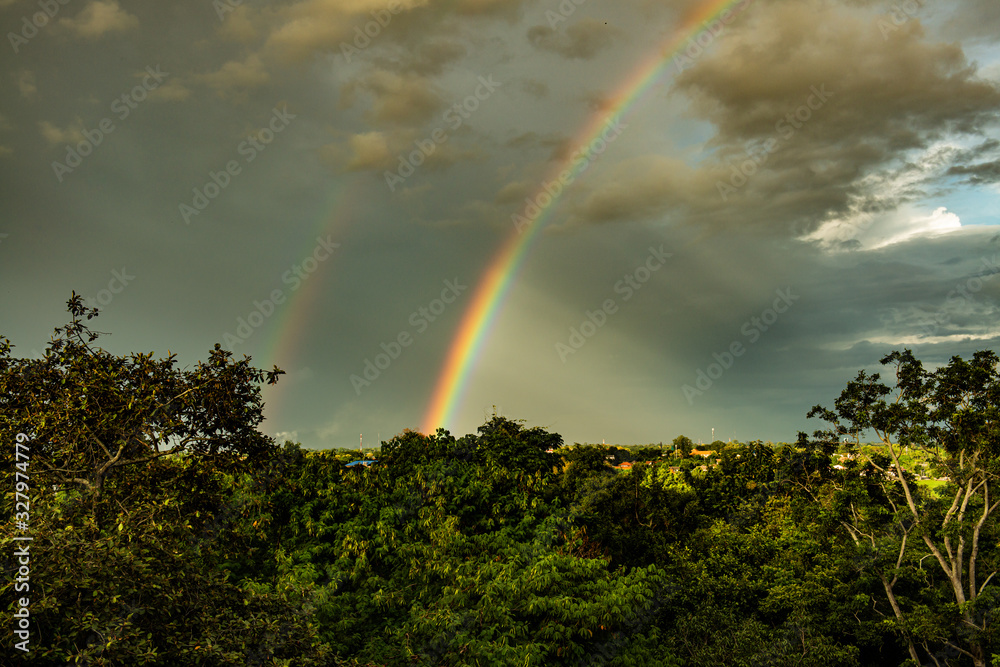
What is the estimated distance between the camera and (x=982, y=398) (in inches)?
886

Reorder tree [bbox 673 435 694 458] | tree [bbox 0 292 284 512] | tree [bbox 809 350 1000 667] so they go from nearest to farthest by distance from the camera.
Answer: tree [bbox 0 292 284 512]
tree [bbox 809 350 1000 667]
tree [bbox 673 435 694 458]

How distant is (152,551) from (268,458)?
3572 millimetres

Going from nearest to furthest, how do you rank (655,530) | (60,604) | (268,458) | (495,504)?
1. (60,604)
2. (268,458)
3. (495,504)
4. (655,530)

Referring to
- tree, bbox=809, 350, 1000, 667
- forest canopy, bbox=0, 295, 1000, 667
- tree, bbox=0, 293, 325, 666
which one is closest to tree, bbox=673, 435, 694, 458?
forest canopy, bbox=0, 295, 1000, 667

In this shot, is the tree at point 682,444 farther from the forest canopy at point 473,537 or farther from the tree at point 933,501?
the tree at point 933,501

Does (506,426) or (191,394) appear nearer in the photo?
(191,394)

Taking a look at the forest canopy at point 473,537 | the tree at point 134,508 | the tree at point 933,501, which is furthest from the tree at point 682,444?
the tree at point 134,508

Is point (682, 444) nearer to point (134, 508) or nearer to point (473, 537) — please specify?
point (473, 537)

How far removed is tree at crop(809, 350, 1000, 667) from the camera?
2256cm

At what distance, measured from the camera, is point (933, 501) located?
26156 millimetres

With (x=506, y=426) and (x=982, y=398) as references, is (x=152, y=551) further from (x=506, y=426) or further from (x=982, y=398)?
(x=982, y=398)

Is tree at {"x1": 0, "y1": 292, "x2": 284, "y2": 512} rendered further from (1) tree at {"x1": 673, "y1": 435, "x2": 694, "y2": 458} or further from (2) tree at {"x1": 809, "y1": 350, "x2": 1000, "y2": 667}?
(1) tree at {"x1": 673, "y1": 435, "x2": 694, "y2": 458}

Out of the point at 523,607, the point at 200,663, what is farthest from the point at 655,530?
the point at 200,663

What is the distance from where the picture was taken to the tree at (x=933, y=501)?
74.0 ft
